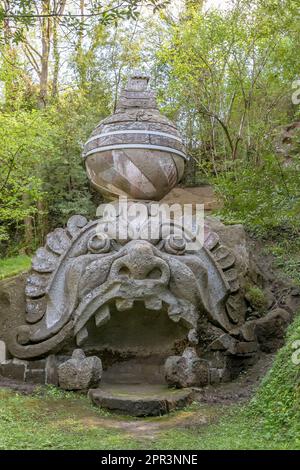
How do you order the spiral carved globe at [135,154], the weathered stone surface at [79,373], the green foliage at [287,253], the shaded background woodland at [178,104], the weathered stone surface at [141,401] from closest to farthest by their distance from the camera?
1. the weathered stone surface at [141,401]
2. the weathered stone surface at [79,373]
3. the spiral carved globe at [135,154]
4. the green foliage at [287,253]
5. the shaded background woodland at [178,104]

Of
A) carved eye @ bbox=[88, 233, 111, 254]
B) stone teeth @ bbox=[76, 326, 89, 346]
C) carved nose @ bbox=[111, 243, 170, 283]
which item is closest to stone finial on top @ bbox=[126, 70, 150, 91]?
carved eye @ bbox=[88, 233, 111, 254]

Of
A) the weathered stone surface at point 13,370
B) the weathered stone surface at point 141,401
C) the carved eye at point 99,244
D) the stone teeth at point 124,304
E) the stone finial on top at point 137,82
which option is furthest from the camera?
the stone finial on top at point 137,82

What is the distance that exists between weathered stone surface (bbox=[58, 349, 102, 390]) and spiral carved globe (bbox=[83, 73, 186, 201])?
5.44 feet

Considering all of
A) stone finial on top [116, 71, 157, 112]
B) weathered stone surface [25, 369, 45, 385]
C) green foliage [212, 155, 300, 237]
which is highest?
stone finial on top [116, 71, 157, 112]

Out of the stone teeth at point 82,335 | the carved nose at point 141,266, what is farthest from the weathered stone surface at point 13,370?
the carved nose at point 141,266

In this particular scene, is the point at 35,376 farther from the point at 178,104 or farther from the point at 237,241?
the point at 178,104

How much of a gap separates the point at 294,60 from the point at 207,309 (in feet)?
18.2

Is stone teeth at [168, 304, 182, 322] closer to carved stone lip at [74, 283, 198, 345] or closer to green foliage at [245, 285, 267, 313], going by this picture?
carved stone lip at [74, 283, 198, 345]

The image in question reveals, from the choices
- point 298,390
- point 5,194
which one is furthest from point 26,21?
point 5,194

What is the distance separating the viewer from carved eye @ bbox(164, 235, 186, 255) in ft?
15.3

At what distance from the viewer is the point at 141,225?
4.74m

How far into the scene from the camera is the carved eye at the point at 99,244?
465 centimetres

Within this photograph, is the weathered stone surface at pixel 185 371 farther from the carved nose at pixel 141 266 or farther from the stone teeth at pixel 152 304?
the carved nose at pixel 141 266

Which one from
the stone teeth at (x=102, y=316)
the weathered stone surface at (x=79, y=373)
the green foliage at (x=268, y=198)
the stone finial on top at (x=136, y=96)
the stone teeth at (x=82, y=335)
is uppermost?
the stone finial on top at (x=136, y=96)
